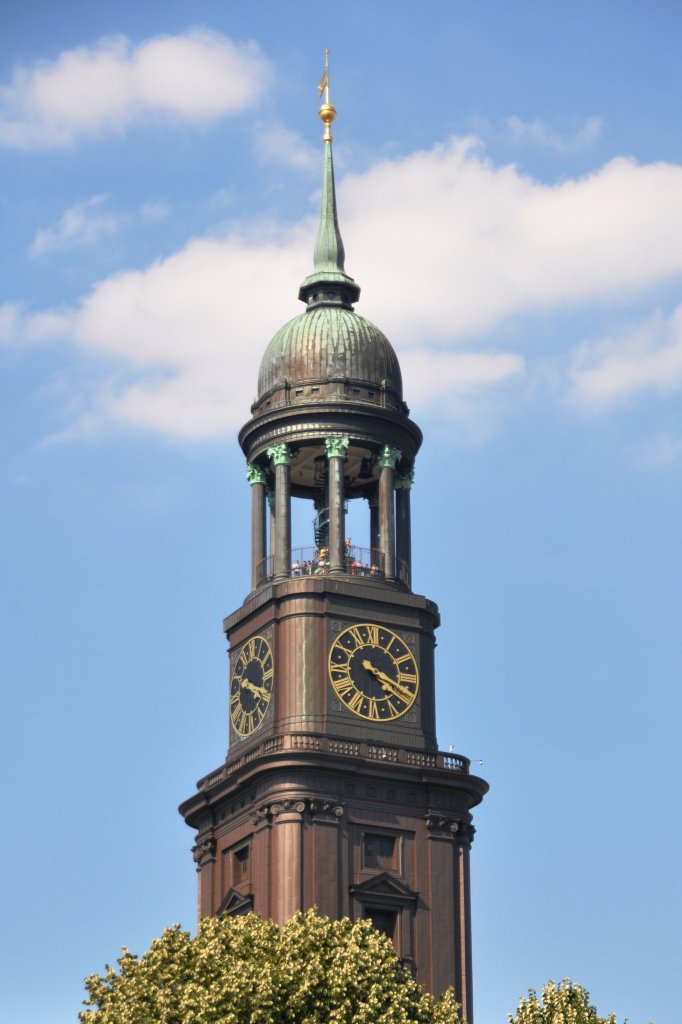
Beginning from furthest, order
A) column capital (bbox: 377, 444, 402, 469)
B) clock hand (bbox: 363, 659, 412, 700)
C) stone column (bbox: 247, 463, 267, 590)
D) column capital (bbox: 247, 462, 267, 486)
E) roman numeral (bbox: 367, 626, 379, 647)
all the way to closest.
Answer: column capital (bbox: 247, 462, 267, 486) → column capital (bbox: 377, 444, 402, 469) → stone column (bbox: 247, 463, 267, 590) → roman numeral (bbox: 367, 626, 379, 647) → clock hand (bbox: 363, 659, 412, 700)

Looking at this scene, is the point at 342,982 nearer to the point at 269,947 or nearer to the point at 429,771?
the point at 269,947

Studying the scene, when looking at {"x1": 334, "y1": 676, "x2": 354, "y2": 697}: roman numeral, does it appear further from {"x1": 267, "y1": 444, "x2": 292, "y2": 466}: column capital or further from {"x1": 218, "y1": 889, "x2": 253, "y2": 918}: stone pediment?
{"x1": 267, "y1": 444, "x2": 292, "y2": 466}: column capital

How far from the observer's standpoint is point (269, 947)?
101188 millimetres

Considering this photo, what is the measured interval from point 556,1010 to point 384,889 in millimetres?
17047

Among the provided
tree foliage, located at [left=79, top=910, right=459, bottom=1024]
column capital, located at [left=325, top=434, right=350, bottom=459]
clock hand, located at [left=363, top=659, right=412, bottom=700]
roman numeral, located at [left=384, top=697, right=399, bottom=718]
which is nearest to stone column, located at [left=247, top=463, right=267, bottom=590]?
column capital, located at [left=325, top=434, right=350, bottom=459]

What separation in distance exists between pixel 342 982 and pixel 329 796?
62.9 ft

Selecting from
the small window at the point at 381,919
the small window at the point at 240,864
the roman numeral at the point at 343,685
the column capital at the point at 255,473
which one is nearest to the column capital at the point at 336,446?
the column capital at the point at 255,473

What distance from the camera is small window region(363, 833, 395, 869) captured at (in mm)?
118812

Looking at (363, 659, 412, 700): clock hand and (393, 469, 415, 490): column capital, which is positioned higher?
(393, 469, 415, 490): column capital

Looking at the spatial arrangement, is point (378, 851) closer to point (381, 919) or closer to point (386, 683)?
point (381, 919)

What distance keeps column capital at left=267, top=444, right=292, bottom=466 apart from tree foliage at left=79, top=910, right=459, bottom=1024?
95.9ft

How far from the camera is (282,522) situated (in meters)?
126

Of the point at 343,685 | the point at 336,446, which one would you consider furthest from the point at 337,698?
the point at 336,446

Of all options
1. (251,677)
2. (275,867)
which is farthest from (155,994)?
(251,677)
